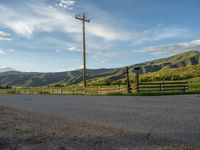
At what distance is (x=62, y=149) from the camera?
6.90 meters

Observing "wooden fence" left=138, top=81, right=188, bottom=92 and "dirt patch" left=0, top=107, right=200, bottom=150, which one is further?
"wooden fence" left=138, top=81, right=188, bottom=92

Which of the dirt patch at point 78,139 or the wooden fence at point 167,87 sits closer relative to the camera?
the dirt patch at point 78,139

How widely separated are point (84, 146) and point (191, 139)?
278 cm

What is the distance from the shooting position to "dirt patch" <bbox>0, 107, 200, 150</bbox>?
274 inches

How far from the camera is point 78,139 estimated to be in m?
8.00

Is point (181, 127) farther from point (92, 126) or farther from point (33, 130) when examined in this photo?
point (33, 130)

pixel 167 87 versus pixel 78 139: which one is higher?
pixel 167 87

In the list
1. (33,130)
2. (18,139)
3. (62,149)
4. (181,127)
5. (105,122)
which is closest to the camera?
(62,149)

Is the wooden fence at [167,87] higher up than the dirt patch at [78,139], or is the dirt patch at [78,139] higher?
the wooden fence at [167,87]

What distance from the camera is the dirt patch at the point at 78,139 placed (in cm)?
696

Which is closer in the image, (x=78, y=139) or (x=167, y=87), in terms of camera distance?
(x=78, y=139)

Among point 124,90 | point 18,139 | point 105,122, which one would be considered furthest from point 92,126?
point 124,90

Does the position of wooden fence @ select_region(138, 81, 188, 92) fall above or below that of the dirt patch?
above

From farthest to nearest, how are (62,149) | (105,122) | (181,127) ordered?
(105,122), (181,127), (62,149)
